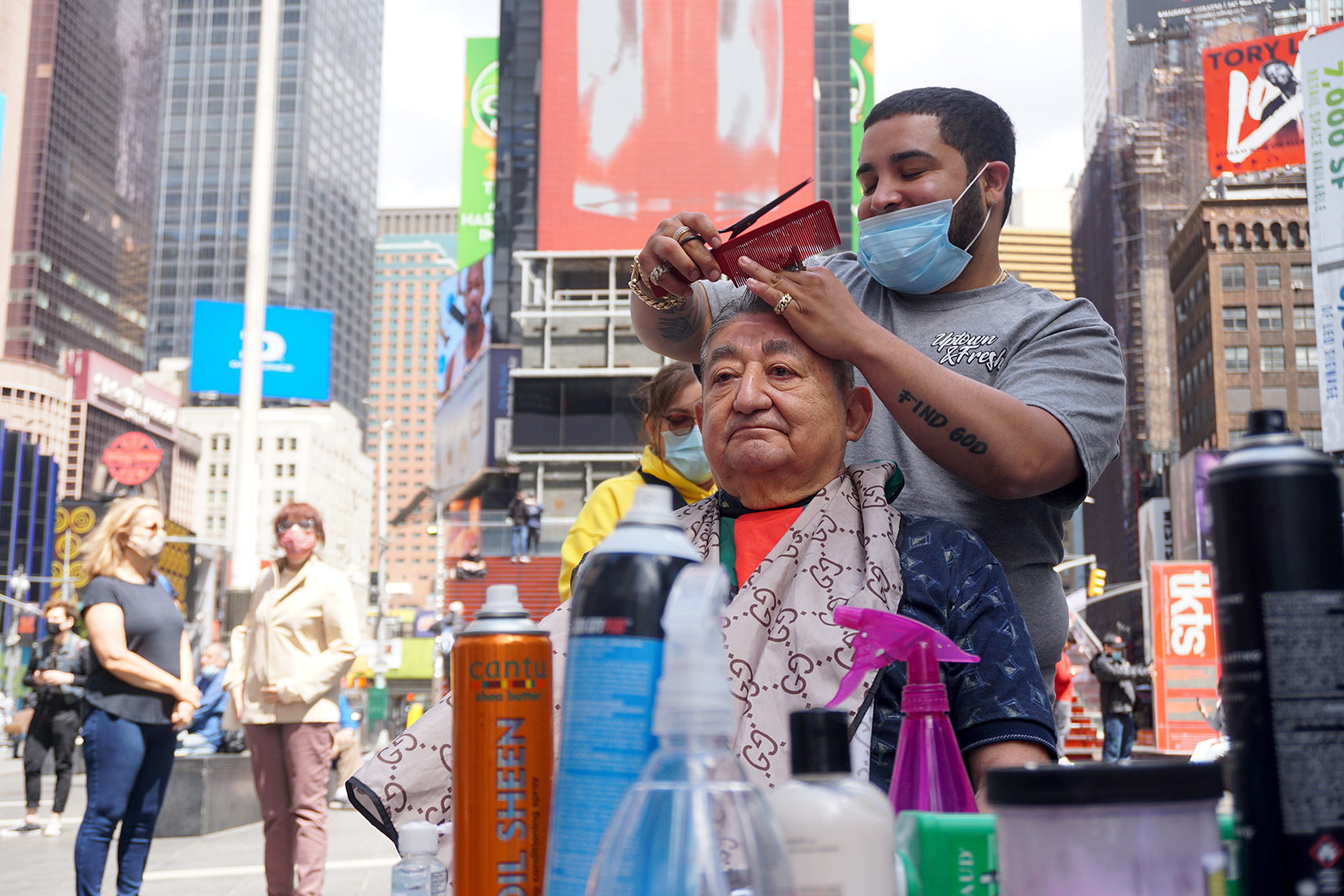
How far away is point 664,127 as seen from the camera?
4603 centimetres

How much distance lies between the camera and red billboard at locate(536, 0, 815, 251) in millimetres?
45844

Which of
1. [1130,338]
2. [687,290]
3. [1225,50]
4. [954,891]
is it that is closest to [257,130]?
[687,290]

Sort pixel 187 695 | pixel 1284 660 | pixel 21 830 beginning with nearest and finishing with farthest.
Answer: pixel 1284 660 → pixel 187 695 → pixel 21 830

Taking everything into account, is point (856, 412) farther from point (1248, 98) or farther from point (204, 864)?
point (1248, 98)

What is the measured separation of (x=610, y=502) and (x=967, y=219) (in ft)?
6.83

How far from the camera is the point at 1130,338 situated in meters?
75.0

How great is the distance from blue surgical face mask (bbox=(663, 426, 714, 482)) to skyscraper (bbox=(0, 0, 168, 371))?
92286 mm

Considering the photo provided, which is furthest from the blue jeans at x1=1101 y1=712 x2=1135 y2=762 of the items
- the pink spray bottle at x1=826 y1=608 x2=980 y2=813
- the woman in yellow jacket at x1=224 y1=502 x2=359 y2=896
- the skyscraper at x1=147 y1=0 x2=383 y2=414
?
the skyscraper at x1=147 y1=0 x2=383 y2=414

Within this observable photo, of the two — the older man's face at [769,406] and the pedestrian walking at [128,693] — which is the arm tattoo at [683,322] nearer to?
the older man's face at [769,406]

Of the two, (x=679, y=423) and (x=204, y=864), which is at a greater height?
(x=679, y=423)

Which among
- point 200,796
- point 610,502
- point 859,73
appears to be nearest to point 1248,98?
point 859,73

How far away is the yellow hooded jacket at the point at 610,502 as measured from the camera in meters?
3.96

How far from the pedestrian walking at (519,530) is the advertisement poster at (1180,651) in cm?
1910

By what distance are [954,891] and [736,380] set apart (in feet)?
3.78
